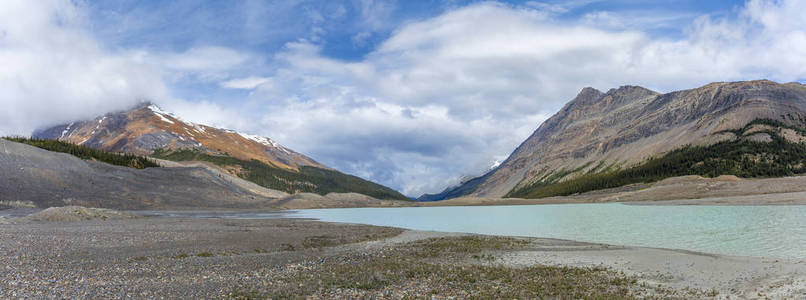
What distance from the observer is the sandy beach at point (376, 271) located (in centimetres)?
1831

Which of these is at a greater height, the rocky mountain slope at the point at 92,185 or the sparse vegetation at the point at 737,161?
the sparse vegetation at the point at 737,161

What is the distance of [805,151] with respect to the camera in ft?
522

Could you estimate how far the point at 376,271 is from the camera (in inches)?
922

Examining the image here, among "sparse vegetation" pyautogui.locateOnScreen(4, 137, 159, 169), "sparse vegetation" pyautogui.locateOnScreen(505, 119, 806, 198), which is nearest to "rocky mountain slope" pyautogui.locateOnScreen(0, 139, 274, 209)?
"sparse vegetation" pyautogui.locateOnScreen(4, 137, 159, 169)

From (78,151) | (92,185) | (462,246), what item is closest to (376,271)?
(462,246)

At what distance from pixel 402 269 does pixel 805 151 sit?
206201 millimetres

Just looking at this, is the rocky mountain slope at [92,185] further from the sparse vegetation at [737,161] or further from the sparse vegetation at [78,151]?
the sparse vegetation at [737,161]

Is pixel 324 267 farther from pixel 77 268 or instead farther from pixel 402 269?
pixel 77 268

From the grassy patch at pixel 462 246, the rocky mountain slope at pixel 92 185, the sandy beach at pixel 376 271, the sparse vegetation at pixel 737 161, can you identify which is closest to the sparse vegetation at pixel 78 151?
the rocky mountain slope at pixel 92 185

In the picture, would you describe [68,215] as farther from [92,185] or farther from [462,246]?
[462,246]

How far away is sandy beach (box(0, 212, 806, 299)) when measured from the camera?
1831 cm

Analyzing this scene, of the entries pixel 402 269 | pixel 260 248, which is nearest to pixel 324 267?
pixel 402 269

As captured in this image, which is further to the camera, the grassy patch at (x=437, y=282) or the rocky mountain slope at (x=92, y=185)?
the rocky mountain slope at (x=92, y=185)

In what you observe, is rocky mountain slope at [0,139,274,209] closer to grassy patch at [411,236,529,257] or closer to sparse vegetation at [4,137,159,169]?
sparse vegetation at [4,137,159,169]
